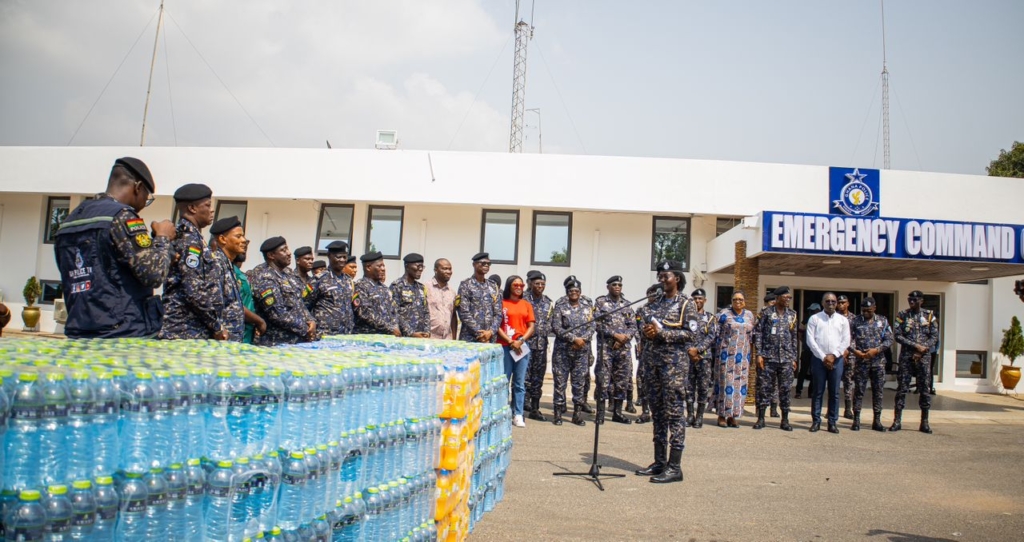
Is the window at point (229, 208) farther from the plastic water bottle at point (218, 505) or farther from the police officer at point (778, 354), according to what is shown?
the plastic water bottle at point (218, 505)

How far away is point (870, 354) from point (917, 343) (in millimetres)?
702

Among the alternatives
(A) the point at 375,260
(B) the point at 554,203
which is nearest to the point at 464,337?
(A) the point at 375,260

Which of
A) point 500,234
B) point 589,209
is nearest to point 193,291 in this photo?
point 589,209

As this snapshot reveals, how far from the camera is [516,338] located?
930cm

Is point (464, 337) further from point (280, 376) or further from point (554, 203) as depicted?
point (554, 203)

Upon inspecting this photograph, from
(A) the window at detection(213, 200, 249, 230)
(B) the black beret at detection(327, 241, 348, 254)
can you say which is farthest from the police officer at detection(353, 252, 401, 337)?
(A) the window at detection(213, 200, 249, 230)

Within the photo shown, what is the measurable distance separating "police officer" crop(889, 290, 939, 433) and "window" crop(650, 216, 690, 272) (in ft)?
23.9

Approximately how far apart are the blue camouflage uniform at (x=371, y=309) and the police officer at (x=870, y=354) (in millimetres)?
7480

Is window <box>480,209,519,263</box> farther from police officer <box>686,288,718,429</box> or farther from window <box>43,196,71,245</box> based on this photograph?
window <box>43,196,71,245</box>

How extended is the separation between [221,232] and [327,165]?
12.7 m

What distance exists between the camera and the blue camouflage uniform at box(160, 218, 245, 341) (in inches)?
177

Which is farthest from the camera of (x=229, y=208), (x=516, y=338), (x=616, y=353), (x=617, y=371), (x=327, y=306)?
(x=229, y=208)

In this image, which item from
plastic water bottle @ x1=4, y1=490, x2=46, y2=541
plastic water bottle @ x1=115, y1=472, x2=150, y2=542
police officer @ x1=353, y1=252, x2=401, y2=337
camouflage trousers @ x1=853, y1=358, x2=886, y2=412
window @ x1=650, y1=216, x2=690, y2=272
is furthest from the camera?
window @ x1=650, y1=216, x2=690, y2=272

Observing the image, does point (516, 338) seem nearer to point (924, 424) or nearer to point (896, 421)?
point (896, 421)
